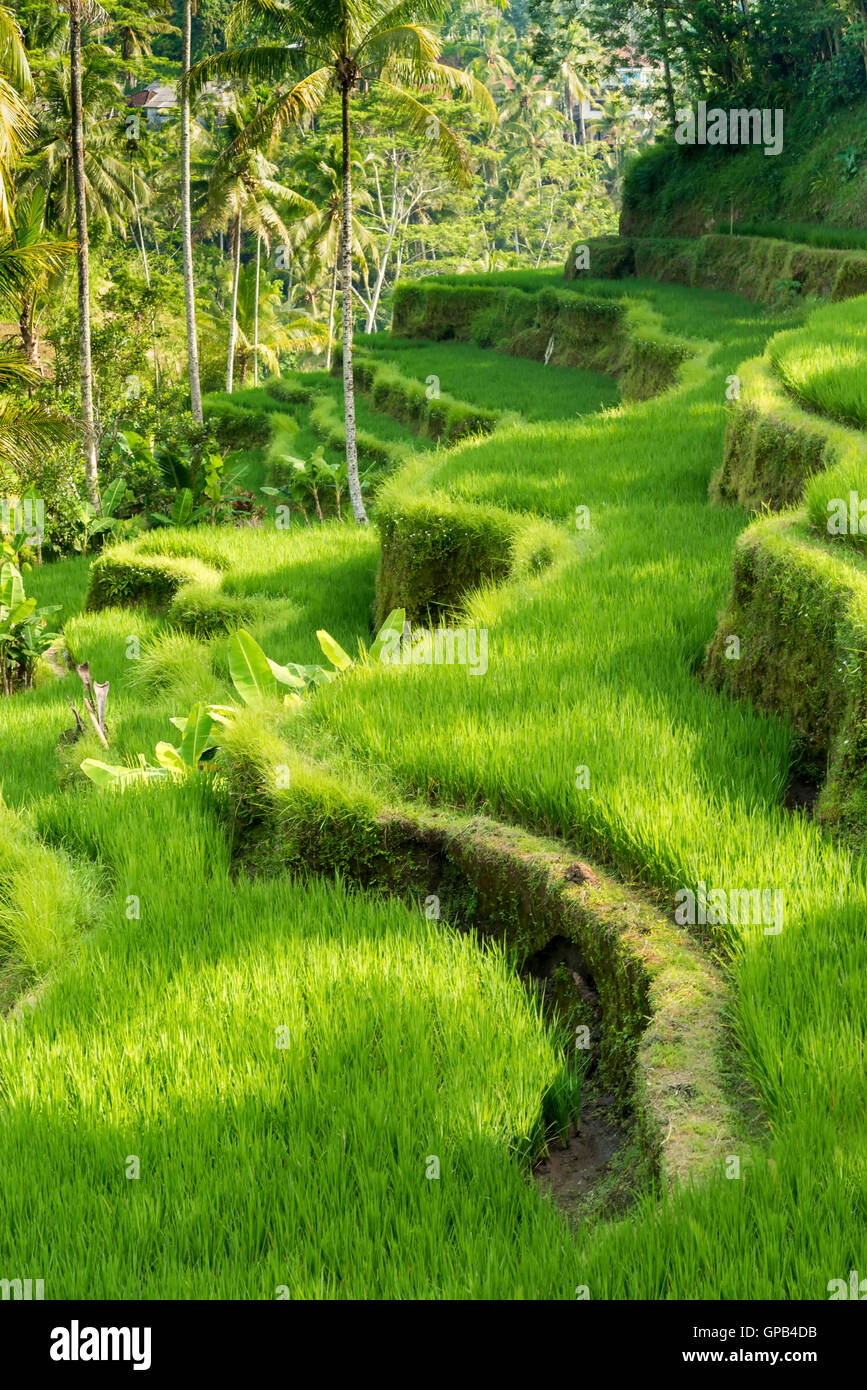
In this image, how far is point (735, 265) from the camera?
24.8 m

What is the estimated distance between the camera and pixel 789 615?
16.5 feet

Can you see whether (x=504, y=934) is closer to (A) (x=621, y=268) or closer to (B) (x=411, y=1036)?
(B) (x=411, y=1036)

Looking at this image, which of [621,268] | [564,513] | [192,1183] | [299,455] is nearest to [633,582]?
[564,513]

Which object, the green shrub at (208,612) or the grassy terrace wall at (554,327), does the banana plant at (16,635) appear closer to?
the green shrub at (208,612)

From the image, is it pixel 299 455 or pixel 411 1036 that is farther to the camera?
pixel 299 455

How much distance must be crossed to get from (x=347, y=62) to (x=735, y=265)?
10.9m

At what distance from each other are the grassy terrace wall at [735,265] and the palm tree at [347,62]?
6184 mm

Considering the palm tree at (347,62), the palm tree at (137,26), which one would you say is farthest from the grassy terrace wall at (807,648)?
the palm tree at (137,26)

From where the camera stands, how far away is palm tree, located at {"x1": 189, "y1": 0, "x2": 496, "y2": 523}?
651 inches

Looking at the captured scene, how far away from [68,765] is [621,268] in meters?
27.1

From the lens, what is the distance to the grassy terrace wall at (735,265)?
19.0 m

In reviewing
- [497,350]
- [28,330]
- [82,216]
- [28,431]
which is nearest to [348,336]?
[82,216]

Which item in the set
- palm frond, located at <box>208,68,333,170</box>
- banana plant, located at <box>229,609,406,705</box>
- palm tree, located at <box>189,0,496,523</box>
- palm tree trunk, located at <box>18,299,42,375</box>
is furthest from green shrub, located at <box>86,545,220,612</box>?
palm tree trunk, located at <box>18,299,42,375</box>
